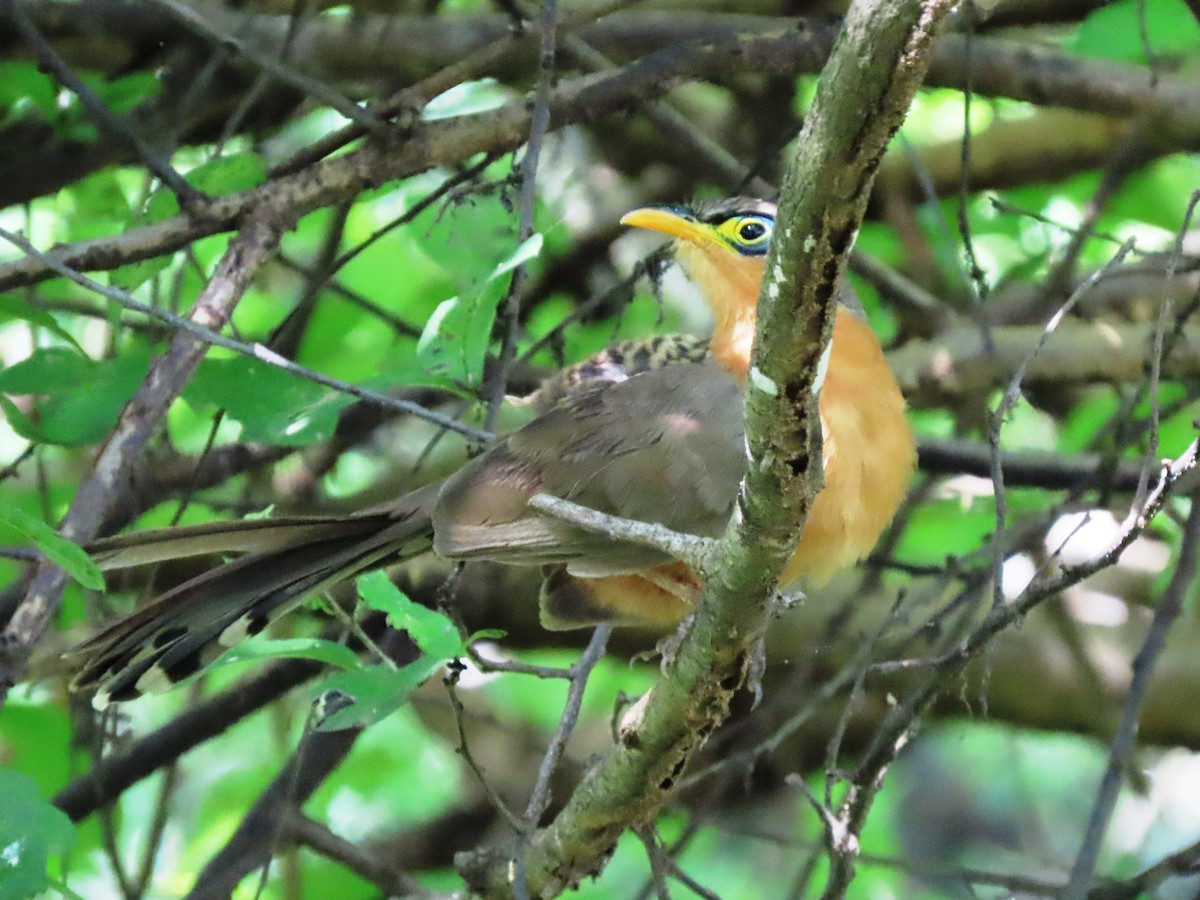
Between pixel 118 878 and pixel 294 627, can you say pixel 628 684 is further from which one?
pixel 118 878

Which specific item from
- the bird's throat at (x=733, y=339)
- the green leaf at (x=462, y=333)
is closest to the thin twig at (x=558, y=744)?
the green leaf at (x=462, y=333)

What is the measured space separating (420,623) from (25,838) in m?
0.74

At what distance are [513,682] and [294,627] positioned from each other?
1295 millimetres

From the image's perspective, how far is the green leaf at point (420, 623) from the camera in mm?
2436

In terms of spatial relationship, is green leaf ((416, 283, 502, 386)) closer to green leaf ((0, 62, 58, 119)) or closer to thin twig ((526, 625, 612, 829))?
thin twig ((526, 625, 612, 829))

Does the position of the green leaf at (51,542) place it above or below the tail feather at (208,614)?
below

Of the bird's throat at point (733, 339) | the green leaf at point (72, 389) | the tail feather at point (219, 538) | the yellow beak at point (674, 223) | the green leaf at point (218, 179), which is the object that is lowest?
the tail feather at point (219, 538)

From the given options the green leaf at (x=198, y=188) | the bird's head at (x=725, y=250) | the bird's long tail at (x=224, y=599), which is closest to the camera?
the bird's long tail at (x=224, y=599)

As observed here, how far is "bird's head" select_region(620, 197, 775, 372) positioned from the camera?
3.68m

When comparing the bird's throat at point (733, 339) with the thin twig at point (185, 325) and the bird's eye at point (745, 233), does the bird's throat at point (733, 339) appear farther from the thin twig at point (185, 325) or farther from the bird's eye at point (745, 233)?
the thin twig at point (185, 325)

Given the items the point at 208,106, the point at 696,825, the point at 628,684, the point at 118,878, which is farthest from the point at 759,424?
the point at 628,684

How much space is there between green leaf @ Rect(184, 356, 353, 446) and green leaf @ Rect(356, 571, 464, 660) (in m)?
0.55

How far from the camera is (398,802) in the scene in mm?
5672

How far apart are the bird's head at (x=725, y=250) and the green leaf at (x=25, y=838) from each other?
77.8 inches
